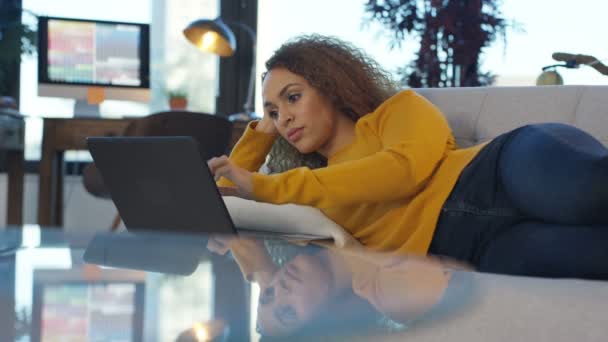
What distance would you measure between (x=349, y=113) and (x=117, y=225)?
2.53 metres

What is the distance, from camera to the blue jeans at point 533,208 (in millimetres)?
1071

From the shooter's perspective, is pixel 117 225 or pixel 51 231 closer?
pixel 51 231

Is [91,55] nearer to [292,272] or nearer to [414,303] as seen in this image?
[292,272]

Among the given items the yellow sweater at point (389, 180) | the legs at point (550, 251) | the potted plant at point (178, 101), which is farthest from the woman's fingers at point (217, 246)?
the potted plant at point (178, 101)

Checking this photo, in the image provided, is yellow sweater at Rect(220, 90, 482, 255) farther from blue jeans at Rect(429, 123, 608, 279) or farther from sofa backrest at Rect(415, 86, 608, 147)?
sofa backrest at Rect(415, 86, 608, 147)

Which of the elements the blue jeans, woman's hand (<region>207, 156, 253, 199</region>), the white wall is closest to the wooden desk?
the white wall

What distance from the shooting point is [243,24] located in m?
4.41

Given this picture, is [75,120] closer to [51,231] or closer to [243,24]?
[243,24]

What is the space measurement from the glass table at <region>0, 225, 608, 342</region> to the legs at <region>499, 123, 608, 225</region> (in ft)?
1.32

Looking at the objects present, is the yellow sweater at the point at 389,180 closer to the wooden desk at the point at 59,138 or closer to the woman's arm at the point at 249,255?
the woman's arm at the point at 249,255

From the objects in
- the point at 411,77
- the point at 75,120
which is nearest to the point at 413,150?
the point at 411,77

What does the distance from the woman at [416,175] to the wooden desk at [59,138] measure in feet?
5.94

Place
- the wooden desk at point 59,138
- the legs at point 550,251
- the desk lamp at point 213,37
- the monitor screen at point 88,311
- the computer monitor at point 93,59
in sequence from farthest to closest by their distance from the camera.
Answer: the computer monitor at point 93,59 < the desk lamp at point 213,37 < the wooden desk at point 59,138 < the legs at point 550,251 < the monitor screen at point 88,311

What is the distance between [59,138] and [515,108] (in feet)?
7.81
